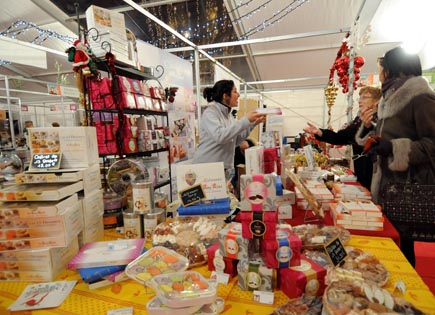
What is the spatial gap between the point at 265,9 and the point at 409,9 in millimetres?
2067

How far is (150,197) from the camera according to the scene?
1408 mm

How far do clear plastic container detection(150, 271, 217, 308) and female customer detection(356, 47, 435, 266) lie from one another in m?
1.27

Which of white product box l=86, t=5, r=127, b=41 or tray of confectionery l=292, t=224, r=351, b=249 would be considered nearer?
tray of confectionery l=292, t=224, r=351, b=249

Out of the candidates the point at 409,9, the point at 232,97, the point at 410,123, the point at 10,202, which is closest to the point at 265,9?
the point at 409,9

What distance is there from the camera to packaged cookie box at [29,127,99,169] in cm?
138

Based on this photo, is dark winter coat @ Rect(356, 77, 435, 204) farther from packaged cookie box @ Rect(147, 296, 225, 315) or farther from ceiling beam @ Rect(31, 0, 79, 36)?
ceiling beam @ Rect(31, 0, 79, 36)

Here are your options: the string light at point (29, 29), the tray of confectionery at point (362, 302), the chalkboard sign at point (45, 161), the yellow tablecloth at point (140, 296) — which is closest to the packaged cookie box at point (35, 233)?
the yellow tablecloth at point (140, 296)

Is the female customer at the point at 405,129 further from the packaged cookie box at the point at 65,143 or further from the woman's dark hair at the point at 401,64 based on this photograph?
the packaged cookie box at the point at 65,143

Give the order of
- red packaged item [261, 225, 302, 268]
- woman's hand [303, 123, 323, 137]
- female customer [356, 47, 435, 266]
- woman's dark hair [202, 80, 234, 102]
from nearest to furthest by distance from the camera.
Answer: red packaged item [261, 225, 302, 268] → female customer [356, 47, 435, 266] → woman's dark hair [202, 80, 234, 102] → woman's hand [303, 123, 323, 137]

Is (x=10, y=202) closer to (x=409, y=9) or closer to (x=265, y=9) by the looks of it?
(x=265, y=9)

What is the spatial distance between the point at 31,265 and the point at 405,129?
211 centimetres

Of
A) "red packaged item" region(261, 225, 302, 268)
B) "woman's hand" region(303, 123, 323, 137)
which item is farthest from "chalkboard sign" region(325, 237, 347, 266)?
"woman's hand" region(303, 123, 323, 137)

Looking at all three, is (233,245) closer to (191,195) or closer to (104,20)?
(191,195)

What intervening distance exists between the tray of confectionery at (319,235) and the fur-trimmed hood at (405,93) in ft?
2.87
